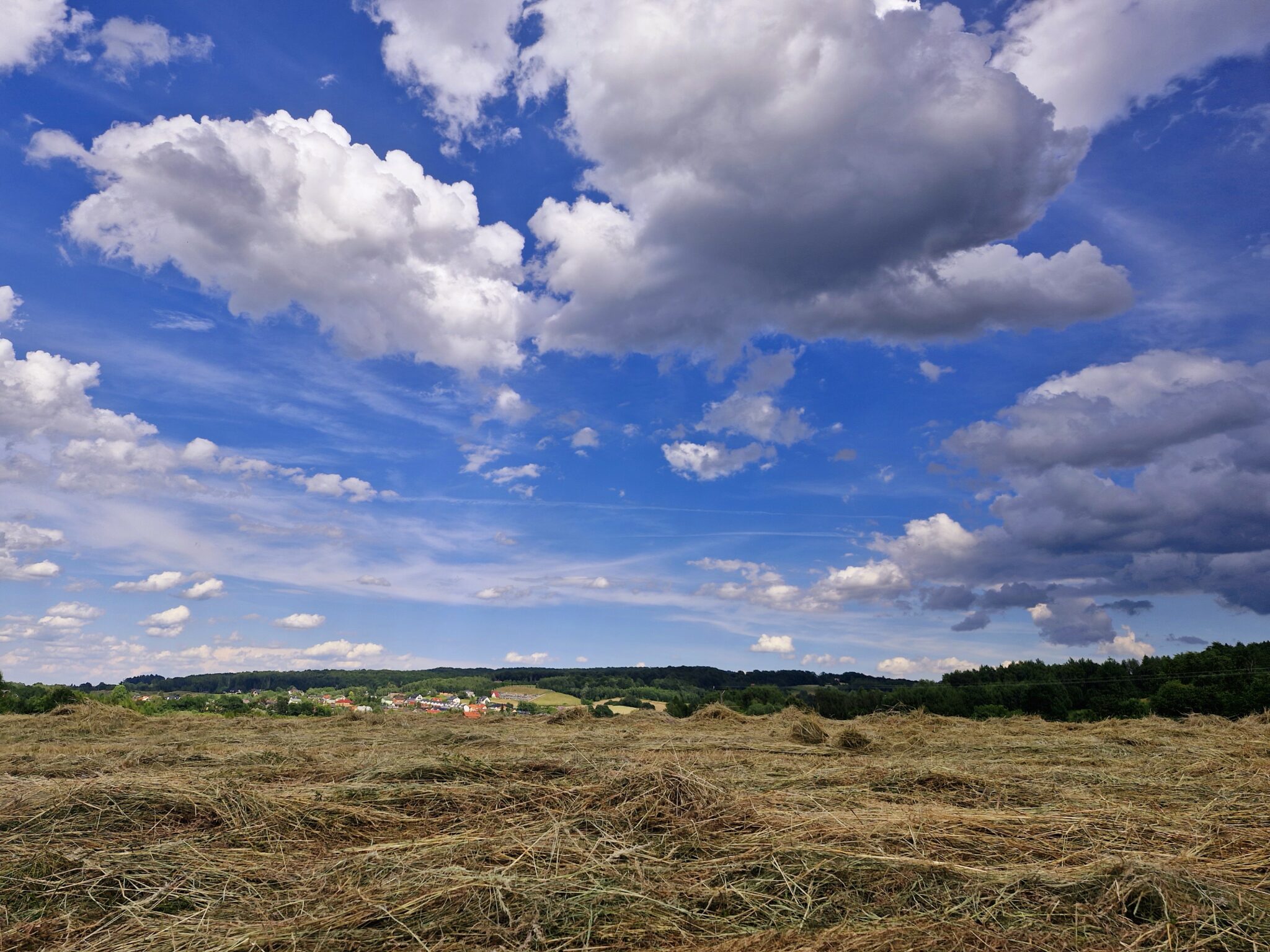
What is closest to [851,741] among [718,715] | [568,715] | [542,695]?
[718,715]

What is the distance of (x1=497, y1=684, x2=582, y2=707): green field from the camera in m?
30.3

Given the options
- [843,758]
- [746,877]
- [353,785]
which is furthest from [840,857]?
[843,758]

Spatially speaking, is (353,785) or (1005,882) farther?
(353,785)

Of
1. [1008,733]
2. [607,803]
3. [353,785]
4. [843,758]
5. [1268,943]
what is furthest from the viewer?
[1008,733]

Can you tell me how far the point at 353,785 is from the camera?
216 inches

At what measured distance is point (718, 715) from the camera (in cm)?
1547

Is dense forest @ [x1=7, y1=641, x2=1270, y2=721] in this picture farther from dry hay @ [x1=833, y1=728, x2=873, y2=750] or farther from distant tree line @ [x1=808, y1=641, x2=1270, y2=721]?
dry hay @ [x1=833, y1=728, x2=873, y2=750]

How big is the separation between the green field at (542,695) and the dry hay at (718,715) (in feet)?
45.5

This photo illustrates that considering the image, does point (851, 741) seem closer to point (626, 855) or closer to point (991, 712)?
point (626, 855)

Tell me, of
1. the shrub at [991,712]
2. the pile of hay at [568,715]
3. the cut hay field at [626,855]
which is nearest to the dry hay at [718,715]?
the pile of hay at [568,715]

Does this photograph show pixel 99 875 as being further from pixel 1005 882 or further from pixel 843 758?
pixel 843 758

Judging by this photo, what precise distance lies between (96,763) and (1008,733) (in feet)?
39.5

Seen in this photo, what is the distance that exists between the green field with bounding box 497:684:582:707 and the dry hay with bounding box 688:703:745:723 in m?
13.9

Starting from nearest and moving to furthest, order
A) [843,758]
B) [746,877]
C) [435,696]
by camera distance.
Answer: [746,877] → [843,758] → [435,696]
